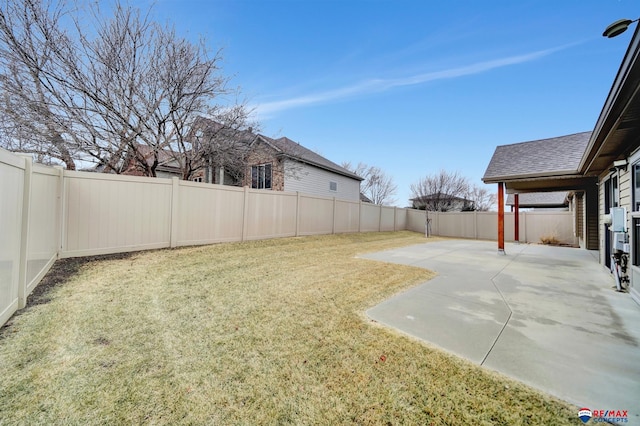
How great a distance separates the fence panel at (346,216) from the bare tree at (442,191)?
15.5 metres

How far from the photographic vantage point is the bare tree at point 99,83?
6.39m

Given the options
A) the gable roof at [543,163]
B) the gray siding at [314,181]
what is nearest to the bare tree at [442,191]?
the gray siding at [314,181]

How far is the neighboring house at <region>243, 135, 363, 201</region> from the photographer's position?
1310 centimetres

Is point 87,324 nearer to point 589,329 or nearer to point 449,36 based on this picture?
point 589,329

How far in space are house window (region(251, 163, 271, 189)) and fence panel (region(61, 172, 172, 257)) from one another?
7729 millimetres

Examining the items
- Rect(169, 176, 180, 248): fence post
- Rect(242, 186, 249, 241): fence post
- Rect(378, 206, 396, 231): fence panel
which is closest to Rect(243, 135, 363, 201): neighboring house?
Rect(378, 206, 396, 231): fence panel

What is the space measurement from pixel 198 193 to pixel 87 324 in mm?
4757

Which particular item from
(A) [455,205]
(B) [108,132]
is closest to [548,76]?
(B) [108,132]

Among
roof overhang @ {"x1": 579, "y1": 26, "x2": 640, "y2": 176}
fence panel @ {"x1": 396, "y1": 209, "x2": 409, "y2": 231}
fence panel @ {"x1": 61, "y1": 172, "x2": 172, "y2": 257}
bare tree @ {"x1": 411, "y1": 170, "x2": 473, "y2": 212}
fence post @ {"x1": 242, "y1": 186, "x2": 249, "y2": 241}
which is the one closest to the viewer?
roof overhang @ {"x1": 579, "y1": 26, "x2": 640, "y2": 176}

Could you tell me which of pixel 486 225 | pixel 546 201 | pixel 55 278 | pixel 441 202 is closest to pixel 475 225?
pixel 486 225

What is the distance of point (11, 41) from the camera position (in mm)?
6141

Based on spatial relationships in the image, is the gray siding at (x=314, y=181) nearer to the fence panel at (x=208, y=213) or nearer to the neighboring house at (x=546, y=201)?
the fence panel at (x=208, y=213)

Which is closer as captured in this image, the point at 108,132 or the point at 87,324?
the point at 87,324

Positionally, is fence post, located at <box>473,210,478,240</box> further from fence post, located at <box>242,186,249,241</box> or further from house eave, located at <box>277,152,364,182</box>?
fence post, located at <box>242,186,249,241</box>
